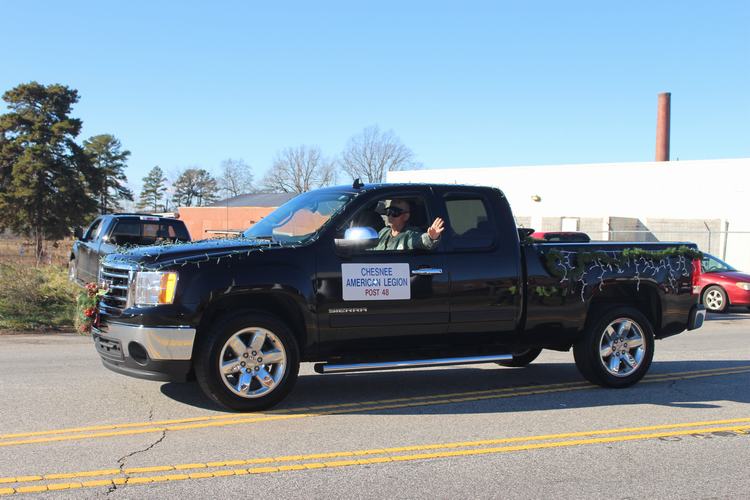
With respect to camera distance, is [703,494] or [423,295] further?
[423,295]

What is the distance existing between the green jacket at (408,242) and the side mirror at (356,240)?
0.31 meters

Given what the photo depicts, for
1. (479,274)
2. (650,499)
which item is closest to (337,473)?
(650,499)

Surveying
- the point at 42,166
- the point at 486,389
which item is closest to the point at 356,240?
the point at 486,389

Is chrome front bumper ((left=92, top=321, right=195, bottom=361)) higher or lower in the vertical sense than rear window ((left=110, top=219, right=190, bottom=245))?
lower

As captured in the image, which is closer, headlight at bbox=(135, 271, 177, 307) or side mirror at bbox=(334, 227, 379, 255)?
headlight at bbox=(135, 271, 177, 307)

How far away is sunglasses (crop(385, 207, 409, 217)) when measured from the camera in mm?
7148

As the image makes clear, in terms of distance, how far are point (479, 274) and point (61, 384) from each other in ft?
14.4

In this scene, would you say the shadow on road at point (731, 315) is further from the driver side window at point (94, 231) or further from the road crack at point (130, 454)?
the road crack at point (130, 454)

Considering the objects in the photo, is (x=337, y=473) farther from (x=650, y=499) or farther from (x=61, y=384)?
(x=61, y=384)

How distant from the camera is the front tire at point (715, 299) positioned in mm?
18859

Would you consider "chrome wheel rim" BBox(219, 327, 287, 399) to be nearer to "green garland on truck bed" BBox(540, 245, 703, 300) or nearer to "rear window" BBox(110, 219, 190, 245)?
"green garland on truck bed" BBox(540, 245, 703, 300)

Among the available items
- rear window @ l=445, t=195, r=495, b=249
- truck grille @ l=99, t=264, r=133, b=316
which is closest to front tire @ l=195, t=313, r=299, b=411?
truck grille @ l=99, t=264, r=133, b=316

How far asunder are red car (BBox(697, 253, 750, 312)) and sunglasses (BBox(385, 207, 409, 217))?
13823mm

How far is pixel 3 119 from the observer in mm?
43438
